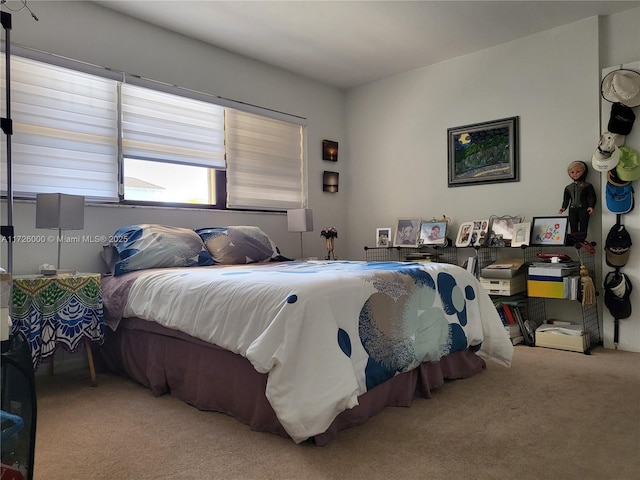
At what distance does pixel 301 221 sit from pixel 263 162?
729 mm

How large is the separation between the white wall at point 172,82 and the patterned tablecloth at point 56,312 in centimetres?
53

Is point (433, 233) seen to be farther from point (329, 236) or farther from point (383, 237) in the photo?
point (329, 236)

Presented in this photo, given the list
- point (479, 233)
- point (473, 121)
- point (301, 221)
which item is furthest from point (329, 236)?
point (473, 121)

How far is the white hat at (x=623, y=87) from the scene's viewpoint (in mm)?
3271

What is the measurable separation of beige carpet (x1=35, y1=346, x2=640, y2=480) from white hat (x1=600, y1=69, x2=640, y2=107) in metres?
2.01

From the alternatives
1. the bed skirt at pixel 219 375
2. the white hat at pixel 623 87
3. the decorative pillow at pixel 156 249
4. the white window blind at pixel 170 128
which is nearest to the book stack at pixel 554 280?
the bed skirt at pixel 219 375

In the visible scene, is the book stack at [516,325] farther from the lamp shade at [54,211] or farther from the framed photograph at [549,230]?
the lamp shade at [54,211]

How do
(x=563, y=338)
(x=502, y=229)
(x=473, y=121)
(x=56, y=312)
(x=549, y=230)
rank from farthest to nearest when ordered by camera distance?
(x=473, y=121)
(x=502, y=229)
(x=549, y=230)
(x=563, y=338)
(x=56, y=312)

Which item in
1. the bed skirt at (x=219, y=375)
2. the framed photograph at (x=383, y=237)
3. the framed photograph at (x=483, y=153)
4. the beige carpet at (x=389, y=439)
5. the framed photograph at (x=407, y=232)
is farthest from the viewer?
the framed photograph at (x=383, y=237)

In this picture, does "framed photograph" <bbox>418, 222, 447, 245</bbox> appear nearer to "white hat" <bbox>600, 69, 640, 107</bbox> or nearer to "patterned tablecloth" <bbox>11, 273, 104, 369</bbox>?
"white hat" <bbox>600, 69, 640, 107</bbox>

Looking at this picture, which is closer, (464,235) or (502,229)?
(502,229)

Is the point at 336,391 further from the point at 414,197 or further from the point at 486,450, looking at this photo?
the point at 414,197

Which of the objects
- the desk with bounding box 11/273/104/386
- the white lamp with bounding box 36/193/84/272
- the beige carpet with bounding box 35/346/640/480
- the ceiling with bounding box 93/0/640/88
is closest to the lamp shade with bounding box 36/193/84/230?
the white lamp with bounding box 36/193/84/272

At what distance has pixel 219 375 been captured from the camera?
217cm
